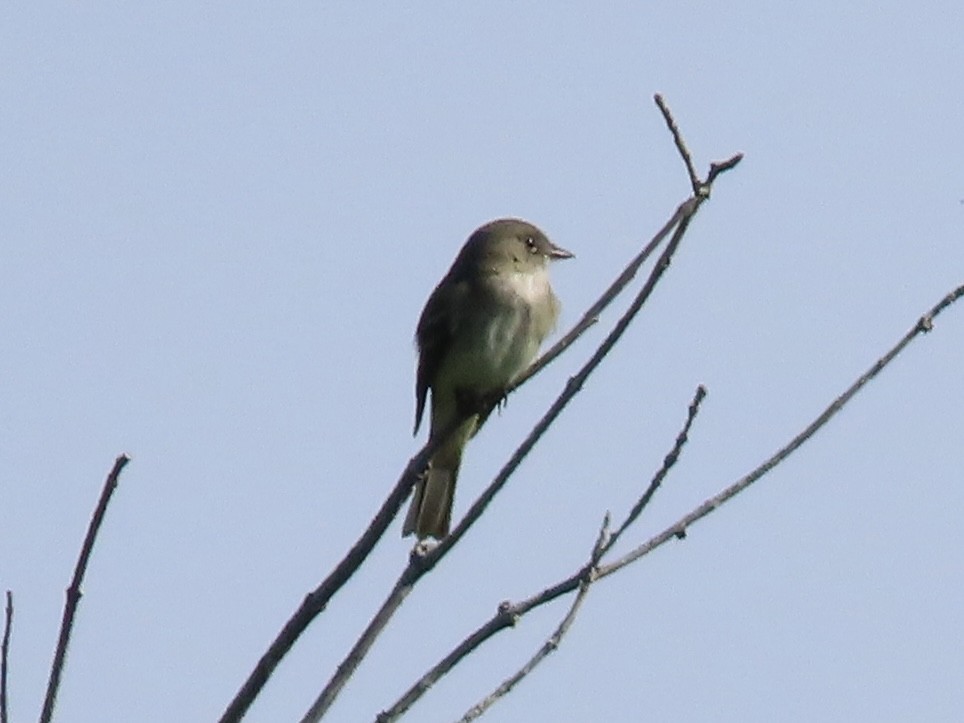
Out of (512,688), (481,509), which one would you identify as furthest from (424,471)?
(512,688)

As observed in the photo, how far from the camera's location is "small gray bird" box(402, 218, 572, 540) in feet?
25.2

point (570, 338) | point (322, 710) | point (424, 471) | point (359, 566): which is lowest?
point (322, 710)

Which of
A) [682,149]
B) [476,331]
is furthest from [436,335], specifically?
[682,149]

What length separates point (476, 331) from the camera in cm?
779

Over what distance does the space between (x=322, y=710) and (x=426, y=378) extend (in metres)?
4.79

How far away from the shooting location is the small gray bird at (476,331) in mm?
7668

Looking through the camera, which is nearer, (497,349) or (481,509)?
(481,509)

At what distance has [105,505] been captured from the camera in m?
3.24

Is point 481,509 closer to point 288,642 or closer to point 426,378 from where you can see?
point 288,642

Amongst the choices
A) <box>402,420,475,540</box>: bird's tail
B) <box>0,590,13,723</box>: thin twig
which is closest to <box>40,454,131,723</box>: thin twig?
<box>0,590,13,723</box>: thin twig

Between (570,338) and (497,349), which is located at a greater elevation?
(497,349)

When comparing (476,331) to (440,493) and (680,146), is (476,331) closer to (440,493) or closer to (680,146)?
(440,493)

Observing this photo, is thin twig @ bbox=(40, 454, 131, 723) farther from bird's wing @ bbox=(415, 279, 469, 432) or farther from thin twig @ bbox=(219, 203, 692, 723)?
bird's wing @ bbox=(415, 279, 469, 432)

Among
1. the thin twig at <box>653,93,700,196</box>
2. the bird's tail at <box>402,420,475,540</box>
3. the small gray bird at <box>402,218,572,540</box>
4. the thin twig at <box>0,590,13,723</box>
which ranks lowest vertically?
the thin twig at <box>0,590,13,723</box>
